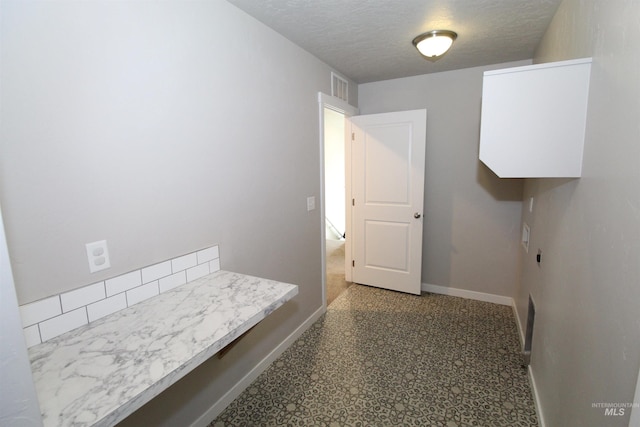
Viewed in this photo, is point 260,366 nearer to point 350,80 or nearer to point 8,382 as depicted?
point 8,382

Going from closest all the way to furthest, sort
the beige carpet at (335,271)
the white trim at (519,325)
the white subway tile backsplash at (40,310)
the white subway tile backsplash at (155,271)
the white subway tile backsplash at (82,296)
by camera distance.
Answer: the white subway tile backsplash at (40,310)
the white subway tile backsplash at (82,296)
the white subway tile backsplash at (155,271)
the white trim at (519,325)
the beige carpet at (335,271)

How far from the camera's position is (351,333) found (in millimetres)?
2539

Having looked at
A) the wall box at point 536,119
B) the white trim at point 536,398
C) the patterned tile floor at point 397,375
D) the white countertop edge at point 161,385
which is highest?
the wall box at point 536,119

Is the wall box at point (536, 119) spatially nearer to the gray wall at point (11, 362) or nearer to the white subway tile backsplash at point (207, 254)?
the white subway tile backsplash at point (207, 254)

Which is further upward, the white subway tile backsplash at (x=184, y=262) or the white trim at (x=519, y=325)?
the white subway tile backsplash at (x=184, y=262)

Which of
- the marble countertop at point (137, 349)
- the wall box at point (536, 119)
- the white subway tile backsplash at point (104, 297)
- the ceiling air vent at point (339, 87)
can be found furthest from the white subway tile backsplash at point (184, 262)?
the ceiling air vent at point (339, 87)

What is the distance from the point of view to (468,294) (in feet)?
10.4

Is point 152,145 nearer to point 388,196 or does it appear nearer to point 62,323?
point 62,323

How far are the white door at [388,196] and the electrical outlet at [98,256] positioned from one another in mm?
2535

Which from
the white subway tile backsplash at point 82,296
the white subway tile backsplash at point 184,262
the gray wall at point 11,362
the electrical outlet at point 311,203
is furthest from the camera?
the electrical outlet at point 311,203

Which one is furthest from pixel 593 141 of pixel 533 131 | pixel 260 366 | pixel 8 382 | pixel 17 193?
pixel 260 366

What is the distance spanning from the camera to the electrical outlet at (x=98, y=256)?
3.74 ft

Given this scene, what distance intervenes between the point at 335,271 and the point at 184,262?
2.79 m

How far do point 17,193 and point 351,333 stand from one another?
7.53 feet
